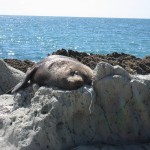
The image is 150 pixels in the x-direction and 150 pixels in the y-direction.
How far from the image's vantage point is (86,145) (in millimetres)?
7402

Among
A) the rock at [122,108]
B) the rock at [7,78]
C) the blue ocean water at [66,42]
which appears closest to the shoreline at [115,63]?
the rock at [7,78]

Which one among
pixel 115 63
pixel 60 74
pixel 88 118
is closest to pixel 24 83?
pixel 60 74

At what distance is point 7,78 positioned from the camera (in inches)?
460

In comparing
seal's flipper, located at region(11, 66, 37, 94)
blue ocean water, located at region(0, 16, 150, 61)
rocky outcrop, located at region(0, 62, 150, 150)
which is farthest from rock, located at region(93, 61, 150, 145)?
blue ocean water, located at region(0, 16, 150, 61)

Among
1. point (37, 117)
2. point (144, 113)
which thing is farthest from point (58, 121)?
point (144, 113)

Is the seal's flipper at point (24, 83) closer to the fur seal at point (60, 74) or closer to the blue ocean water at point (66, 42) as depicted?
the fur seal at point (60, 74)

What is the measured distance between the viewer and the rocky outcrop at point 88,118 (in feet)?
24.1

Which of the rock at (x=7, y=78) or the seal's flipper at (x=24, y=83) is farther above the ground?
the seal's flipper at (x=24, y=83)

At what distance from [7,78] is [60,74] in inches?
142

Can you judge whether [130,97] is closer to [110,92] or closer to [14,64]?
[110,92]

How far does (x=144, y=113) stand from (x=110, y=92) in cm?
68

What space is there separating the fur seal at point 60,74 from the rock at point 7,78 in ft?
7.59

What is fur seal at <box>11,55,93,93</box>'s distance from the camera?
26.2 feet

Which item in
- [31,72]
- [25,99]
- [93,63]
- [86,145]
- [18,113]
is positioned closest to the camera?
[86,145]
